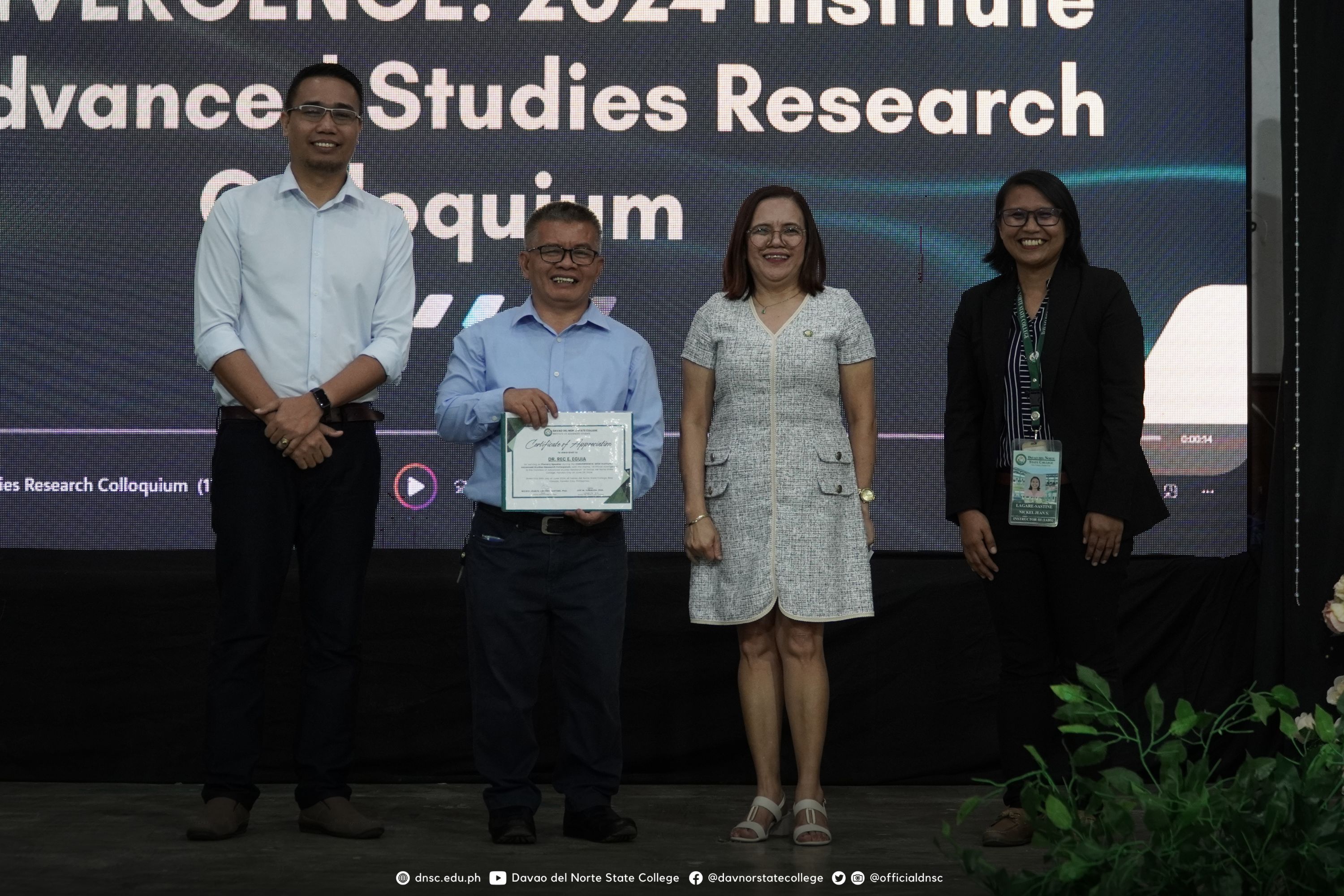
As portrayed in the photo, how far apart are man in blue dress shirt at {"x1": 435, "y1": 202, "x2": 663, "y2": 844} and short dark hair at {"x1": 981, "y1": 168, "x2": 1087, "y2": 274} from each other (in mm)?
861

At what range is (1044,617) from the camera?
314 cm

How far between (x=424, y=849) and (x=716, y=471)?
1.02 m

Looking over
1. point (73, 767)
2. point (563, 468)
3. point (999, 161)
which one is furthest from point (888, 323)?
point (73, 767)

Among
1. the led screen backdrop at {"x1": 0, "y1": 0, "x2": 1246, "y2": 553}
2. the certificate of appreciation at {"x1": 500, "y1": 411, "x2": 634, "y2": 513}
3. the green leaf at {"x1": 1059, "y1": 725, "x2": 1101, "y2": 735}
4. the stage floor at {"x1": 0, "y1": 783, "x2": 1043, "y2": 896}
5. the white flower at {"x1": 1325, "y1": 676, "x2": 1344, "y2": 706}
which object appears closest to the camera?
the green leaf at {"x1": 1059, "y1": 725, "x2": 1101, "y2": 735}

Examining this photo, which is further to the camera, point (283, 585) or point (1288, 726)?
point (283, 585)

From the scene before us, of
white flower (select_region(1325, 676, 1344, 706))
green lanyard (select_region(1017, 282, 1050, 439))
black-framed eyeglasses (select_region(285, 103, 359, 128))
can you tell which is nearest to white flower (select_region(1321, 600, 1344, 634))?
white flower (select_region(1325, 676, 1344, 706))

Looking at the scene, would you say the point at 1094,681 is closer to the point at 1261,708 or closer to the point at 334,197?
the point at 1261,708

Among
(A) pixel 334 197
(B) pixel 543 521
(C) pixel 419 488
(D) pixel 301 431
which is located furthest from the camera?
(C) pixel 419 488

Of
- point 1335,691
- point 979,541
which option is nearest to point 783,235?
point 979,541

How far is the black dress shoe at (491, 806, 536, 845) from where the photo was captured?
3049 millimetres

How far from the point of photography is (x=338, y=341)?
3.13 metres

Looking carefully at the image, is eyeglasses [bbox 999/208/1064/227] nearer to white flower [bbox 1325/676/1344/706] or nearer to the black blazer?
the black blazer

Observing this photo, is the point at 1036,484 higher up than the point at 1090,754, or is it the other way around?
the point at 1036,484

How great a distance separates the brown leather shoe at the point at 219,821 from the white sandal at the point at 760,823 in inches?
41.9
